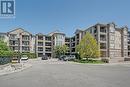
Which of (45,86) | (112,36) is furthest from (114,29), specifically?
(45,86)

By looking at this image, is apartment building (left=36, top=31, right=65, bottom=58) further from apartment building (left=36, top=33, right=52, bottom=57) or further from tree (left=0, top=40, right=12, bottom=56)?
tree (left=0, top=40, right=12, bottom=56)

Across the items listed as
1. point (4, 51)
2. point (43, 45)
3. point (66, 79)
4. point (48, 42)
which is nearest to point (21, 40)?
point (43, 45)

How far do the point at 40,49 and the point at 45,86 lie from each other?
84976mm

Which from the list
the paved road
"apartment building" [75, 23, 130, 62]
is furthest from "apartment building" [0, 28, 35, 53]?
the paved road

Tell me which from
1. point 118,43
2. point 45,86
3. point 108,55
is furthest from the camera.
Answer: point 118,43

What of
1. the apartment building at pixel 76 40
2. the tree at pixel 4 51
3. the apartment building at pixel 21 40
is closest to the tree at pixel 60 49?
the apartment building at pixel 76 40

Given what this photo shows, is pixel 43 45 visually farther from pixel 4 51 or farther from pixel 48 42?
pixel 4 51

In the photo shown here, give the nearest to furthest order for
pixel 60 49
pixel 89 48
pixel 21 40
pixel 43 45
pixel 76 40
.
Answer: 1. pixel 89 48
2. pixel 60 49
3. pixel 21 40
4. pixel 76 40
5. pixel 43 45

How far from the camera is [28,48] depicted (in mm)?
91625

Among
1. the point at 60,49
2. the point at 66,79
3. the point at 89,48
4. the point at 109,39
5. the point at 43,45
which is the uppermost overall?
the point at 109,39

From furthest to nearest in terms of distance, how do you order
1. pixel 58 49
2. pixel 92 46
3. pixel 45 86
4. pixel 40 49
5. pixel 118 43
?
pixel 40 49
pixel 58 49
pixel 118 43
pixel 92 46
pixel 45 86

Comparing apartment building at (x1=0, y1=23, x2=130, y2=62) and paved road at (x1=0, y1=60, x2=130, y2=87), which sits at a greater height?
apartment building at (x1=0, y1=23, x2=130, y2=62)

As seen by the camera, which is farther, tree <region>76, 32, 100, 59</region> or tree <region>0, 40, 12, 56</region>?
tree <region>76, 32, 100, 59</region>

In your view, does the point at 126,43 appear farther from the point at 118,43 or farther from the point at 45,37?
the point at 45,37
